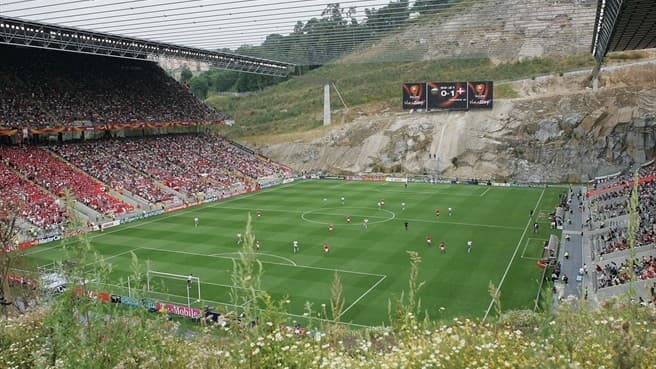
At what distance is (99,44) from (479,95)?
A: 4722 cm

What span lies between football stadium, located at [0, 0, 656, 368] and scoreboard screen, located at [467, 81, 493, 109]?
407 mm

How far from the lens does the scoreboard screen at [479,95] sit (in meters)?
72.3

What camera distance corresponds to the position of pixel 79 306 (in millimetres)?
10172

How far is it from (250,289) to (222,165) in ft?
197

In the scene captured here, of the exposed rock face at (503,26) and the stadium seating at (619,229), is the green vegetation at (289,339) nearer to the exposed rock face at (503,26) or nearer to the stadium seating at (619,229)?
the stadium seating at (619,229)

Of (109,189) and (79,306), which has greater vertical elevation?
(79,306)

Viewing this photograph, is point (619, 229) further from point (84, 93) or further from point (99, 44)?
point (84, 93)

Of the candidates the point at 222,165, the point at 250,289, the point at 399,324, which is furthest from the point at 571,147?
the point at 250,289

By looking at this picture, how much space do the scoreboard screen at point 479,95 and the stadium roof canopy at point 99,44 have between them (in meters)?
28.3

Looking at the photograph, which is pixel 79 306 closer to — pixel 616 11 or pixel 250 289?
pixel 250 289

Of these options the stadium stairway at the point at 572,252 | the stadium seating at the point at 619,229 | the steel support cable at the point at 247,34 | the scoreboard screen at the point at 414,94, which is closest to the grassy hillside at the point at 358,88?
the scoreboard screen at the point at 414,94

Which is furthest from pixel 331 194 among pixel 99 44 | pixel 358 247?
pixel 99 44

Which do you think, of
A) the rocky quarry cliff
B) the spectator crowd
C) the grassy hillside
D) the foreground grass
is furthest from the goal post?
the grassy hillside

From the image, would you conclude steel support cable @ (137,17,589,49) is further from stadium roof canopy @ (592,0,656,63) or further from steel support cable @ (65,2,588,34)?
stadium roof canopy @ (592,0,656,63)
